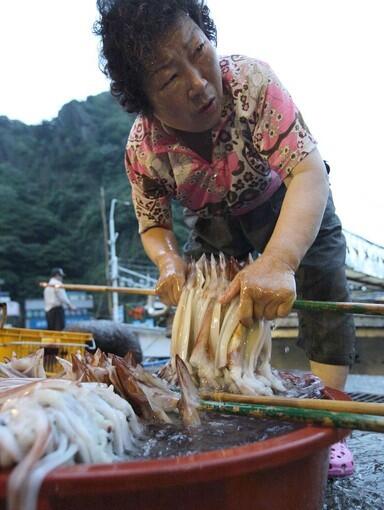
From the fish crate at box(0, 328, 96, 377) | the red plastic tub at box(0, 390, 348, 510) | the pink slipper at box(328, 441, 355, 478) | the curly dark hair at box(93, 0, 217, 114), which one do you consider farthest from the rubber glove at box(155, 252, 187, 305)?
the fish crate at box(0, 328, 96, 377)

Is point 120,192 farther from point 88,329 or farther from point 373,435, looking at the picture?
point 373,435

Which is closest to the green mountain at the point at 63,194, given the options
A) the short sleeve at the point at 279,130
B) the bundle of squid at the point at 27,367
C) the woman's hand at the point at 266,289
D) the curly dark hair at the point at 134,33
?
the curly dark hair at the point at 134,33

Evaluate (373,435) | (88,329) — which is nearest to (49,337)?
(88,329)

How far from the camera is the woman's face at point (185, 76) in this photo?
7.57ft

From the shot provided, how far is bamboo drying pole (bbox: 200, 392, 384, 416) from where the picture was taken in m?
1.52

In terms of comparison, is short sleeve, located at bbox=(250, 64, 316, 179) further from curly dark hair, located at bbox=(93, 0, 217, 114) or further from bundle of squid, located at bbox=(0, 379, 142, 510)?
bundle of squid, located at bbox=(0, 379, 142, 510)

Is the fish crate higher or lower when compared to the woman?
lower

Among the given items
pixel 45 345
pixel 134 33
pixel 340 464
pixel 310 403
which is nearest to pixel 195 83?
pixel 134 33

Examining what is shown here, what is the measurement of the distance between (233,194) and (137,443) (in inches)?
68.4

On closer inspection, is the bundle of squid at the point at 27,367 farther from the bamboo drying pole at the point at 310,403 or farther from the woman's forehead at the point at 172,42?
the woman's forehead at the point at 172,42

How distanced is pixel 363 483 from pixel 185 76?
212 centimetres

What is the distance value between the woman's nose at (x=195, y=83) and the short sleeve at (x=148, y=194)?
72 cm

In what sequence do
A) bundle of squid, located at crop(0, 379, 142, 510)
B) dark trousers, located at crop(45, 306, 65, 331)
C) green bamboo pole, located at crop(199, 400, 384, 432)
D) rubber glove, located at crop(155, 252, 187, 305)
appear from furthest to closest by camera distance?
dark trousers, located at crop(45, 306, 65, 331) < rubber glove, located at crop(155, 252, 187, 305) < green bamboo pole, located at crop(199, 400, 384, 432) < bundle of squid, located at crop(0, 379, 142, 510)

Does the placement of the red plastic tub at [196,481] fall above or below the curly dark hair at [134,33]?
below
